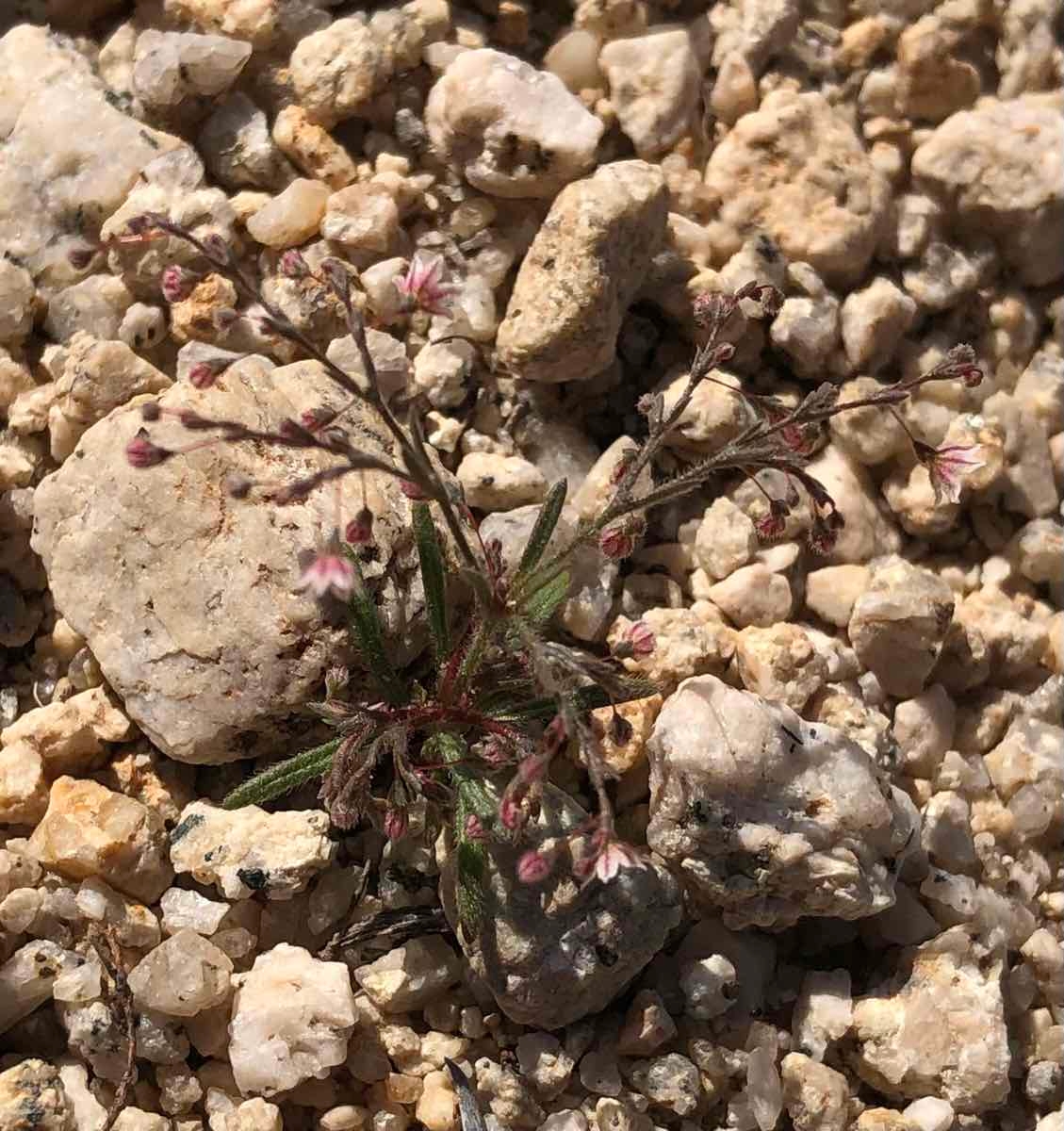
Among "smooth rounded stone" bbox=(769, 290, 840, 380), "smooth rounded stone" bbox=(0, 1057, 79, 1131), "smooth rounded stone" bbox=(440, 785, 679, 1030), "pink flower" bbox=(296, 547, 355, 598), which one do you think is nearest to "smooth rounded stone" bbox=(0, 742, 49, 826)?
"smooth rounded stone" bbox=(0, 1057, 79, 1131)

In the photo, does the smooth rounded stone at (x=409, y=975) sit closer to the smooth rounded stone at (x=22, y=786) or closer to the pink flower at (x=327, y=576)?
the smooth rounded stone at (x=22, y=786)

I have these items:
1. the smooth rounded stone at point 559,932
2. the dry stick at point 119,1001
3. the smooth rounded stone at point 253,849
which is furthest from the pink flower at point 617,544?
the dry stick at point 119,1001

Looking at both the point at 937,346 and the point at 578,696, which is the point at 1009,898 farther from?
the point at 937,346

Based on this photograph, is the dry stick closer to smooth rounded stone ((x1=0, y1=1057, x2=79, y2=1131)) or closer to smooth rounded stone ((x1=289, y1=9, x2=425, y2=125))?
smooth rounded stone ((x1=0, y1=1057, x2=79, y2=1131))

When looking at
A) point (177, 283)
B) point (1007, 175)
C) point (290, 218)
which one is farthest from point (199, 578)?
point (1007, 175)

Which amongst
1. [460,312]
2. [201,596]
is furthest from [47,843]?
[460,312]

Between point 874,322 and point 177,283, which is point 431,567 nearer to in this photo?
point 177,283
